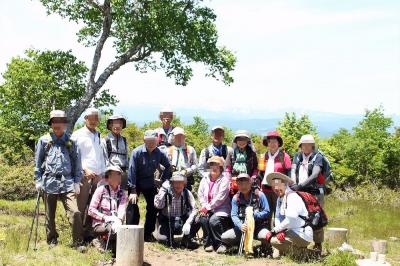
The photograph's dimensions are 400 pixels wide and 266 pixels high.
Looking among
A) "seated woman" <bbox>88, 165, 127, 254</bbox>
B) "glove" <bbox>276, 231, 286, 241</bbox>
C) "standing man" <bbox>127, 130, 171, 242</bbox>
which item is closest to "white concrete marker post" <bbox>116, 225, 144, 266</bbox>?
"seated woman" <bbox>88, 165, 127, 254</bbox>

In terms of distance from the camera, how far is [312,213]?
27.2 ft

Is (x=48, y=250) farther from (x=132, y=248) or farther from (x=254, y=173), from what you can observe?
(x=254, y=173)

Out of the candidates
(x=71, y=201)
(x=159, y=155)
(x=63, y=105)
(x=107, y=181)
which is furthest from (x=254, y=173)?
(x=63, y=105)

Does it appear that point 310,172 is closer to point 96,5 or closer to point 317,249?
point 317,249

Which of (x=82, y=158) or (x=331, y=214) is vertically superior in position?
(x=82, y=158)

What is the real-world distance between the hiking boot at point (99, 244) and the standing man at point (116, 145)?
127cm

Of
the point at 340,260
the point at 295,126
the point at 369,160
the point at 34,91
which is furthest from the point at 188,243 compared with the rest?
the point at 295,126

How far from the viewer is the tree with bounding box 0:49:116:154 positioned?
1534 centimetres

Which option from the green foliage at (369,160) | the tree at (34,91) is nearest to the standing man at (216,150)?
the tree at (34,91)

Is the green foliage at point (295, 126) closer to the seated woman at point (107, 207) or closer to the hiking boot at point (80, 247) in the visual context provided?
the seated woman at point (107, 207)

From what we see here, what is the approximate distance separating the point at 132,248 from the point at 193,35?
31.3ft

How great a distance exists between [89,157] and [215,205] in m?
2.39

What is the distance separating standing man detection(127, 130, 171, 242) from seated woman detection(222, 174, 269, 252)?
1417 mm

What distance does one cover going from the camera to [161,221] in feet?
30.8
